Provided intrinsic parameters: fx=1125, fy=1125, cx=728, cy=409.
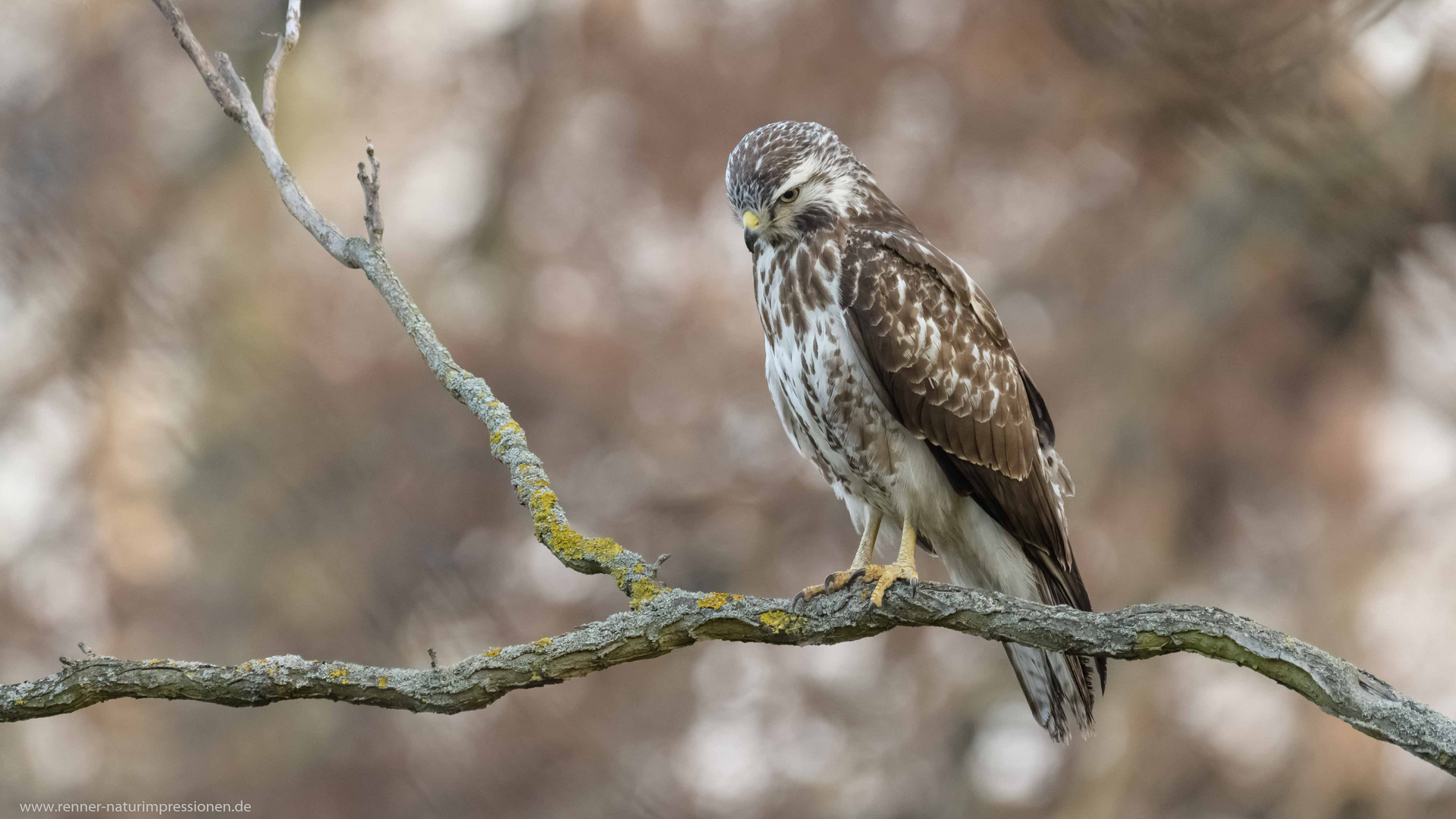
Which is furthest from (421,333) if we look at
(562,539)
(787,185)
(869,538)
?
(869,538)

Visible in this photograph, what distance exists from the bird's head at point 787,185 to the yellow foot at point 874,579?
1.15 meters

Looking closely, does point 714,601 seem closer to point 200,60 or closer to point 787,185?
point 787,185

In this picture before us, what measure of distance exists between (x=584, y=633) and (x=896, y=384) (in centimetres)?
137

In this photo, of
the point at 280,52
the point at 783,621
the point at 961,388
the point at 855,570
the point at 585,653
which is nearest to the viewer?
the point at 585,653

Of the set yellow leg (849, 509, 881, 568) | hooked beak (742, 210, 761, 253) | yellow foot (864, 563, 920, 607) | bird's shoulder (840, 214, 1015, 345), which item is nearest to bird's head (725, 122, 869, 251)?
hooked beak (742, 210, 761, 253)

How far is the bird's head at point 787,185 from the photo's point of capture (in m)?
3.73

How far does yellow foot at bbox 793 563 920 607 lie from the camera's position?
3.24 m

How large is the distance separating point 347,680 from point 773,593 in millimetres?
3984

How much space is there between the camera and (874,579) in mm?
3402

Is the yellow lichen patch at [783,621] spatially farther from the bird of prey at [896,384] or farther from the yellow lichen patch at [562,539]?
the yellow lichen patch at [562,539]

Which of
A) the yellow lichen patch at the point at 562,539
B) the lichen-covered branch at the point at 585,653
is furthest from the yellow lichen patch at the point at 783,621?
the yellow lichen patch at the point at 562,539

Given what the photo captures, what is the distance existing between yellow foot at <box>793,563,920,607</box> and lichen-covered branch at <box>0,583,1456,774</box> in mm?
126

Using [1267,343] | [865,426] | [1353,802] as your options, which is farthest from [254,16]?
[1353,802]

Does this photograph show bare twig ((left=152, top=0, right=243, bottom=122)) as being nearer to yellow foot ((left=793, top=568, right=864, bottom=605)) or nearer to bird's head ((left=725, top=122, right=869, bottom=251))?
bird's head ((left=725, top=122, right=869, bottom=251))
